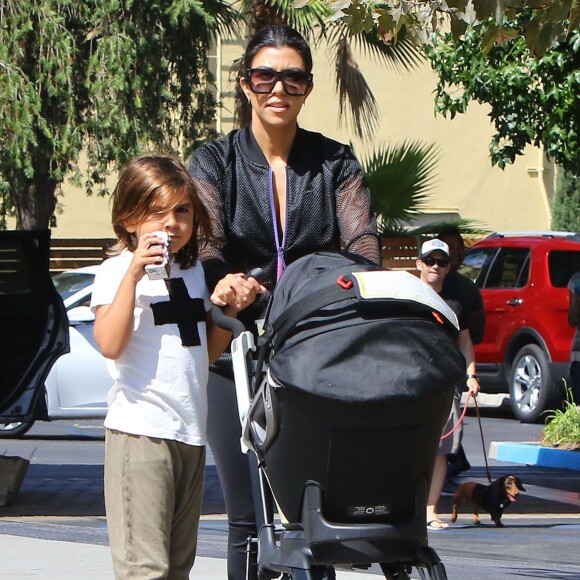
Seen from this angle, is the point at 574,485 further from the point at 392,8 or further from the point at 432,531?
the point at 392,8

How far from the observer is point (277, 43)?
168 inches

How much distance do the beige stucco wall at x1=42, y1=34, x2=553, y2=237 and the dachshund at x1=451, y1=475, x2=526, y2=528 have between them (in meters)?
21.6

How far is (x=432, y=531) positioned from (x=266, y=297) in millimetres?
4446

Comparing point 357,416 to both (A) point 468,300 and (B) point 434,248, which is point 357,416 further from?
(A) point 468,300

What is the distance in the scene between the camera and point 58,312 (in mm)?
8719

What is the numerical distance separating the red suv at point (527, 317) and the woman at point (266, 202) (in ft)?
36.0

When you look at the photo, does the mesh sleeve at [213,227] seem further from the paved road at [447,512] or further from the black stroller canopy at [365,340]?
the paved road at [447,512]

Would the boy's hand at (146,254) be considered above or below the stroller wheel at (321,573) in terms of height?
above

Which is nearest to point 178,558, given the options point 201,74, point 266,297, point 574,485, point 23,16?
point 266,297

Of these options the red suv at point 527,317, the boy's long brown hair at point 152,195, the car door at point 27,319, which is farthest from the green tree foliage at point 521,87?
the boy's long brown hair at point 152,195

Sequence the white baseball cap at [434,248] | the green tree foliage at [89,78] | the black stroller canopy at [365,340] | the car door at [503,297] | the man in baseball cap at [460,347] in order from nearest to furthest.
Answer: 1. the black stroller canopy at [365,340]
2. the man in baseball cap at [460,347]
3. the white baseball cap at [434,248]
4. the car door at [503,297]
5. the green tree foliage at [89,78]

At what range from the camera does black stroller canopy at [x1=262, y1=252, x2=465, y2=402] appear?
10.6 ft

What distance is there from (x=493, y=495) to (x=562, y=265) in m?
7.22

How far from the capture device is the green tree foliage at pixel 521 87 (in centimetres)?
1263
